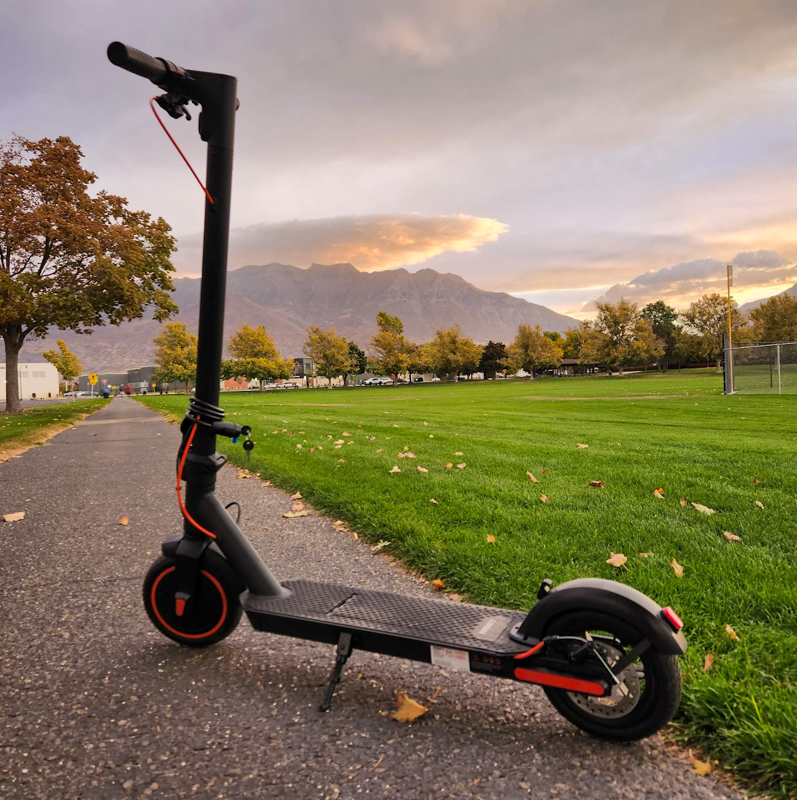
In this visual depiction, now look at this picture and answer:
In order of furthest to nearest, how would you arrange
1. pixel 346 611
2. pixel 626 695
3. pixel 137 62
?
1. pixel 346 611
2. pixel 137 62
3. pixel 626 695

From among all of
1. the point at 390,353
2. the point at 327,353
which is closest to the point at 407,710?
the point at 390,353

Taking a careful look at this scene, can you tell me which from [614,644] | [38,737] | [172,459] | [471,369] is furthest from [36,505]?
[471,369]

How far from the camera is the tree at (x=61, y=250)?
66.6 ft

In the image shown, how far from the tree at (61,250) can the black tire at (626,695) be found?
2246 cm

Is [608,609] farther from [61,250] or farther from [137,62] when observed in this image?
[61,250]

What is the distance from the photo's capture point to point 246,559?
2619mm

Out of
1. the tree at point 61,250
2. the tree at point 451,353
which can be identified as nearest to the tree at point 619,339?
the tree at point 451,353

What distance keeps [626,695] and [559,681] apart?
0.79 ft

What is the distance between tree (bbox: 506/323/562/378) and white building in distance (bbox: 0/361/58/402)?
80146 mm

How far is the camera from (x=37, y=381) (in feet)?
322

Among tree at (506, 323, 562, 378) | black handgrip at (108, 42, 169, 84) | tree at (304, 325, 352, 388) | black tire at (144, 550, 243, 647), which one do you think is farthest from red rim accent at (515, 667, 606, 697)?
tree at (304, 325, 352, 388)

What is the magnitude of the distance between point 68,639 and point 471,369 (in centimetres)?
9064

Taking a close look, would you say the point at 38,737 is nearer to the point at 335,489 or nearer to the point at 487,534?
the point at 487,534

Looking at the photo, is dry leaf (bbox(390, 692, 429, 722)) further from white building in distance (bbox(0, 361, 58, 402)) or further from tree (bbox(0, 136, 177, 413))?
white building in distance (bbox(0, 361, 58, 402))
